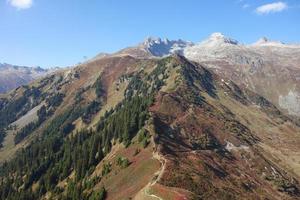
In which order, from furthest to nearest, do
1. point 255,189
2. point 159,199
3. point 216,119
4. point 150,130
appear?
point 216,119 → point 150,130 → point 255,189 → point 159,199

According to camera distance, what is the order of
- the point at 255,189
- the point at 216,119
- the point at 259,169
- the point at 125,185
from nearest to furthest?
the point at 125,185
the point at 255,189
the point at 259,169
the point at 216,119

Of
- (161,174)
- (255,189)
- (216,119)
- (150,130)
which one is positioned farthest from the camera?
(216,119)

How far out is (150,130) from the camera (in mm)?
145375

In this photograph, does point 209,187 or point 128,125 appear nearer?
point 209,187

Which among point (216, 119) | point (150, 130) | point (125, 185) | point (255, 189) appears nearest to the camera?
point (125, 185)

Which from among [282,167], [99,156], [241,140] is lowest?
[282,167]

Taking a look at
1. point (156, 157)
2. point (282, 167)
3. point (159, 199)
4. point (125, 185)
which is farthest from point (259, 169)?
point (159, 199)

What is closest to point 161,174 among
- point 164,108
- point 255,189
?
point 255,189

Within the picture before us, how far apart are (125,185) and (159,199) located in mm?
24828

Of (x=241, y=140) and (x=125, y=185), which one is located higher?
(x=125, y=185)

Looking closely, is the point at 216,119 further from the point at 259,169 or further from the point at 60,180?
the point at 60,180

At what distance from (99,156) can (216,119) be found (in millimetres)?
62314

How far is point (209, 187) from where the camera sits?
340ft

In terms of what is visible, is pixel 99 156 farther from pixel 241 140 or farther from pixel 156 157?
pixel 241 140
